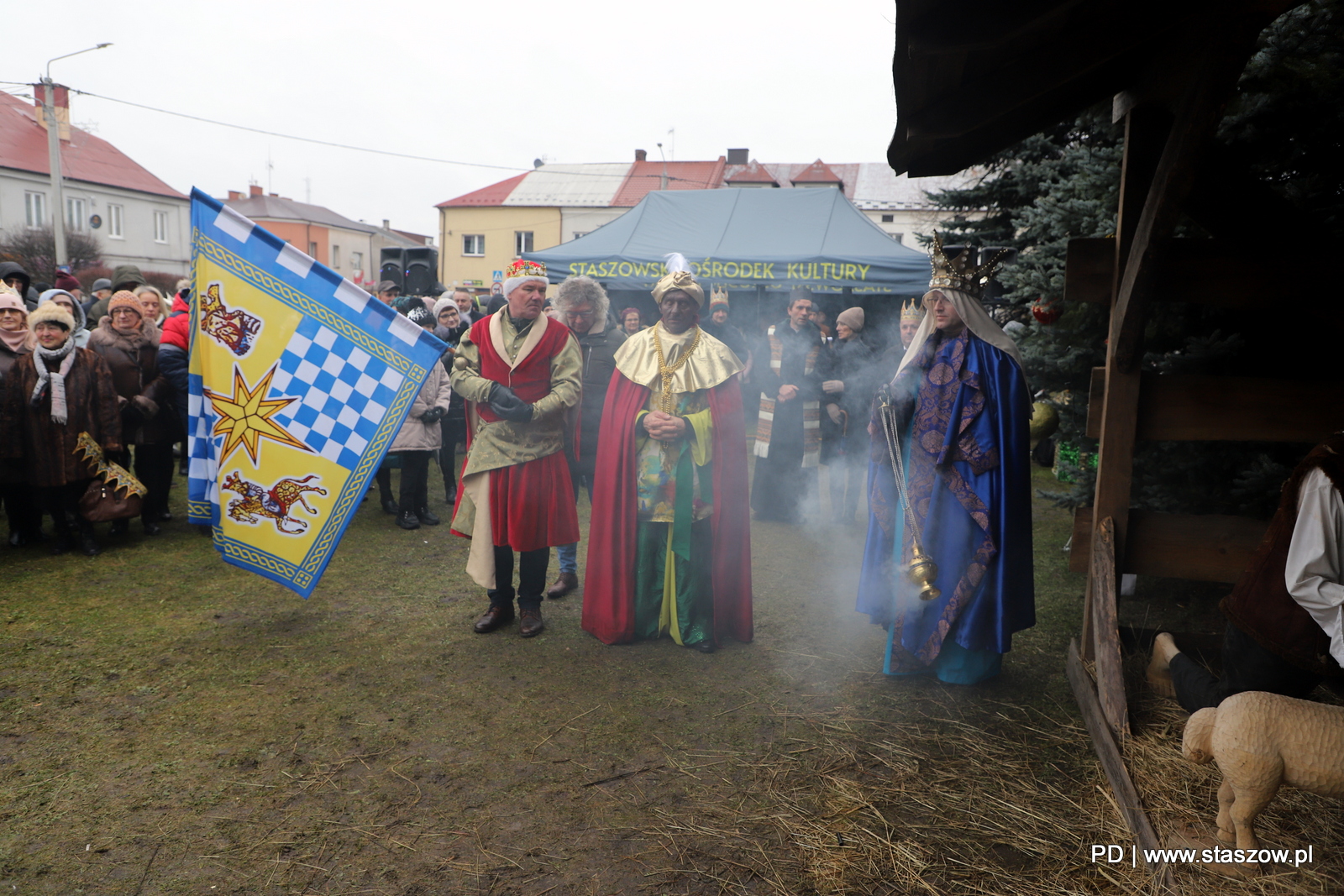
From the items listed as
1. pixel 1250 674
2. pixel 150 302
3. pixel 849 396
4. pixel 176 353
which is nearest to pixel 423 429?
pixel 176 353

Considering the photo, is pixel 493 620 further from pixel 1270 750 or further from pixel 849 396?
pixel 849 396

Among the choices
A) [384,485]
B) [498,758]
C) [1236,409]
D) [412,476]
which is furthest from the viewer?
[384,485]

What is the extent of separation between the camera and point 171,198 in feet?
120

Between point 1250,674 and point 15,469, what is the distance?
6848 millimetres

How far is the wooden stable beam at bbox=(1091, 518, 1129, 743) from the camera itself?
3.21m

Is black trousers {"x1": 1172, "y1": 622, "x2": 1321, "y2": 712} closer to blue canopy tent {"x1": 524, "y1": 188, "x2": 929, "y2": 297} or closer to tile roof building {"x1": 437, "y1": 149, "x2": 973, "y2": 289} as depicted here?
blue canopy tent {"x1": 524, "y1": 188, "x2": 929, "y2": 297}

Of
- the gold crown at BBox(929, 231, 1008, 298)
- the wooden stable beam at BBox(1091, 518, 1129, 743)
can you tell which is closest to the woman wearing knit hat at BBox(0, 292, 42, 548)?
the gold crown at BBox(929, 231, 1008, 298)

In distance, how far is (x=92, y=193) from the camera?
33094mm

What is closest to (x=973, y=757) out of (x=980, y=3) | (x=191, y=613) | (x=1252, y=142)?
(x=980, y=3)

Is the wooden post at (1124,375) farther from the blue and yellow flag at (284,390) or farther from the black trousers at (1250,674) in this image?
the blue and yellow flag at (284,390)

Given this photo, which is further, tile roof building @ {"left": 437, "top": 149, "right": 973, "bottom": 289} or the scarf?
tile roof building @ {"left": 437, "top": 149, "right": 973, "bottom": 289}

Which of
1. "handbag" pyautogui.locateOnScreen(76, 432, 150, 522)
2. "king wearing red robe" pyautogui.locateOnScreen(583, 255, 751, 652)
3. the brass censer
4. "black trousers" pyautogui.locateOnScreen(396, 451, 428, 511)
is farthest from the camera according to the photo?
"black trousers" pyautogui.locateOnScreen(396, 451, 428, 511)

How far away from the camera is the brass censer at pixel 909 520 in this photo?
369cm

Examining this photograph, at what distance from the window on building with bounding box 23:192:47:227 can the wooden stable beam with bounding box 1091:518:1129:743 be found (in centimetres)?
3745
